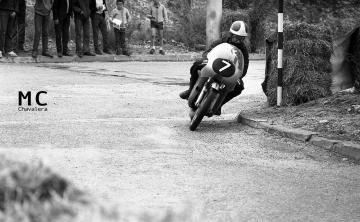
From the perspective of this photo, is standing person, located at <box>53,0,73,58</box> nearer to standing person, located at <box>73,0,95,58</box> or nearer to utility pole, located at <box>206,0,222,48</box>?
standing person, located at <box>73,0,95,58</box>

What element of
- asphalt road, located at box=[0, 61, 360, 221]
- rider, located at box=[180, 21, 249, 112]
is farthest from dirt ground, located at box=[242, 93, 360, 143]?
rider, located at box=[180, 21, 249, 112]

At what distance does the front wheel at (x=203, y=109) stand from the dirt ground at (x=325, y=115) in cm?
95

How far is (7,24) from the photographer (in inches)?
783

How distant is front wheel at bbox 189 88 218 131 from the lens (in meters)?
10.5

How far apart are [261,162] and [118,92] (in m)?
7.08

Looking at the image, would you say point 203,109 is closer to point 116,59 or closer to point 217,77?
point 217,77

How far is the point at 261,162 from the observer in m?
8.04

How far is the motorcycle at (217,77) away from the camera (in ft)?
34.7

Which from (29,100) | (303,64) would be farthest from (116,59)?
(303,64)

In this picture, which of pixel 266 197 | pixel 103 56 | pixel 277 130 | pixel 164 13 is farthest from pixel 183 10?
pixel 266 197

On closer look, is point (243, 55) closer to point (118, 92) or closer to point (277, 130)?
point (277, 130)

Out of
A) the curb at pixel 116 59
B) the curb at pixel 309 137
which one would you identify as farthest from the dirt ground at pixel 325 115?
the curb at pixel 116 59

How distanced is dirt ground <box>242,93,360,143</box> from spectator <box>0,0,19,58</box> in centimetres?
857

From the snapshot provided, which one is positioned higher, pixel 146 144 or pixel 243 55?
pixel 243 55
